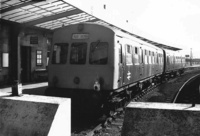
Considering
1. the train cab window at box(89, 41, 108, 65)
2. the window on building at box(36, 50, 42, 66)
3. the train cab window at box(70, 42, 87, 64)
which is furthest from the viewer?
the window on building at box(36, 50, 42, 66)

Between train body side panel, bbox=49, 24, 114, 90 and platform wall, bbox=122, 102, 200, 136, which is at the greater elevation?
train body side panel, bbox=49, 24, 114, 90

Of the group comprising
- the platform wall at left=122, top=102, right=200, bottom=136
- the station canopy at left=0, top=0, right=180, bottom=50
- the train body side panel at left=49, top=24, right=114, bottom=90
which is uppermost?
the station canopy at left=0, top=0, right=180, bottom=50

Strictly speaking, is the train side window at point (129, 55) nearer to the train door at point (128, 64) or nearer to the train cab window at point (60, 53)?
the train door at point (128, 64)

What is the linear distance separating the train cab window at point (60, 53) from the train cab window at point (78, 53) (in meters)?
0.25

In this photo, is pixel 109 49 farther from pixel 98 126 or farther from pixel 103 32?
pixel 98 126

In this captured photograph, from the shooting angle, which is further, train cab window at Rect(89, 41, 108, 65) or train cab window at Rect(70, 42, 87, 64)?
train cab window at Rect(70, 42, 87, 64)

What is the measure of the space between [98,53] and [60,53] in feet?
4.54

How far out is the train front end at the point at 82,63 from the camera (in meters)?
7.54

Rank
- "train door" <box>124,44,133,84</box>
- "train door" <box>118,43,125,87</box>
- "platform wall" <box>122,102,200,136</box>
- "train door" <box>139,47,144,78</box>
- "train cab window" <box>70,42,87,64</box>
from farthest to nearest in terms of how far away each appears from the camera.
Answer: "train door" <box>139,47,144,78</box> < "train door" <box>124,44,133,84</box> < "train door" <box>118,43,125,87</box> < "train cab window" <box>70,42,87,64</box> < "platform wall" <box>122,102,200,136</box>

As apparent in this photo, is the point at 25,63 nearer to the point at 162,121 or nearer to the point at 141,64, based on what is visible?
the point at 141,64

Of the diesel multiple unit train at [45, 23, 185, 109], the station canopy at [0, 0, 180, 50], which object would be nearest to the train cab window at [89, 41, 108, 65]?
the diesel multiple unit train at [45, 23, 185, 109]

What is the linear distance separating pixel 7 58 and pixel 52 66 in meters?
7.94

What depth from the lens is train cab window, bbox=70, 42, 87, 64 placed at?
793 cm

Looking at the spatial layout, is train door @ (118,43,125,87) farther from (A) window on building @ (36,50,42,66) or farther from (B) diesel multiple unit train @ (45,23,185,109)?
(A) window on building @ (36,50,42,66)
